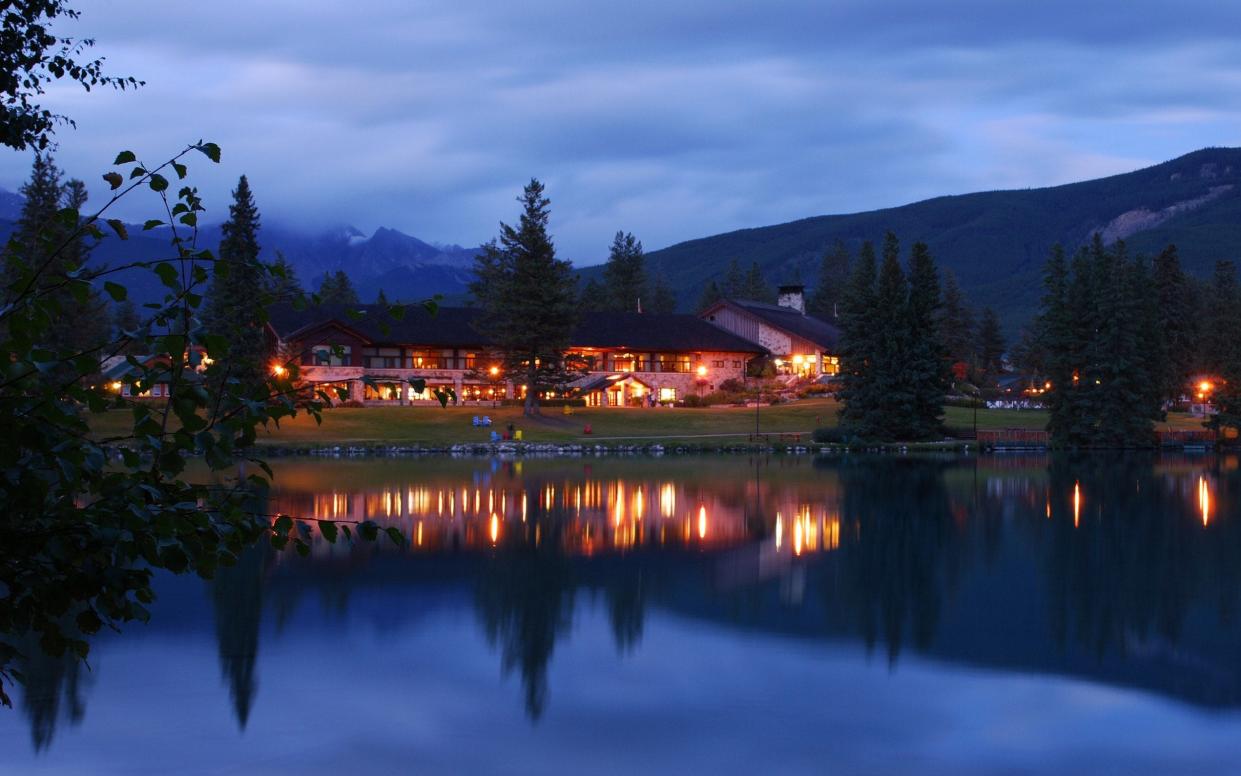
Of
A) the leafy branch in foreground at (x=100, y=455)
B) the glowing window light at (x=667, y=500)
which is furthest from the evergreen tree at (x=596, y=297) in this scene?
the leafy branch in foreground at (x=100, y=455)

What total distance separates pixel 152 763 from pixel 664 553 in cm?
1569

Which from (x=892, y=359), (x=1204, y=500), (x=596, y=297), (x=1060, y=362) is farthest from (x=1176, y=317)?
(x=1204, y=500)

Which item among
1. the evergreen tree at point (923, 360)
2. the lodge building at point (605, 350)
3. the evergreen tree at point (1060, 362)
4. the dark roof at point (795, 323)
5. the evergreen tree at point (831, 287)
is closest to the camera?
the evergreen tree at point (923, 360)

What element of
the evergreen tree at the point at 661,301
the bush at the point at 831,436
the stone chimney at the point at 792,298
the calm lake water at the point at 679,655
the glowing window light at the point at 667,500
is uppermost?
the evergreen tree at the point at 661,301

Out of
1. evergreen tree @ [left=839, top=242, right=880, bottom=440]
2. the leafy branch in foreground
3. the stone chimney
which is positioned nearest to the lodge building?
the stone chimney

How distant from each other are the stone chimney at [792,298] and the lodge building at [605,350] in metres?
4.60

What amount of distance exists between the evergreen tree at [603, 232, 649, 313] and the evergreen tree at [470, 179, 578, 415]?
1510 inches

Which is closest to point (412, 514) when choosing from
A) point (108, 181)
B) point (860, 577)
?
point (860, 577)

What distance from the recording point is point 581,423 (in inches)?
2840

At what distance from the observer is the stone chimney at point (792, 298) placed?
10344 cm

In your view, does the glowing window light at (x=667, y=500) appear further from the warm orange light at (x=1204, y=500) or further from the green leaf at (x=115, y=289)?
the green leaf at (x=115, y=289)

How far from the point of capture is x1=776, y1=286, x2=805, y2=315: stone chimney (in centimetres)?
10344

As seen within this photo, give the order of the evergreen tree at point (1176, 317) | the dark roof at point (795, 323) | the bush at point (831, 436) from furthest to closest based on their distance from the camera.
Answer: the dark roof at point (795, 323) < the evergreen tree at point (1176, 317) < the bush at point (831, 436)

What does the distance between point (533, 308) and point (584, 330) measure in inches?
583
